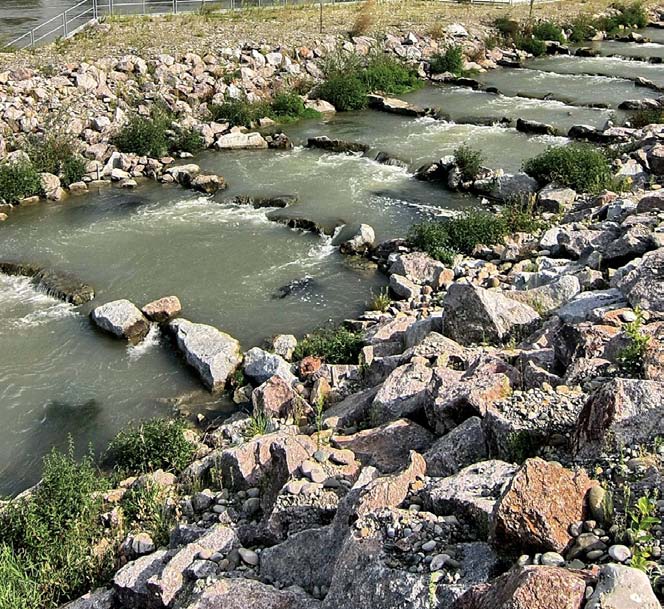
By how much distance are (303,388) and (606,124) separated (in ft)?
53.0

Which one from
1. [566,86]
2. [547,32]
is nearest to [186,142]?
[566,86]

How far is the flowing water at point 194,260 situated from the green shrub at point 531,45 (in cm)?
1086

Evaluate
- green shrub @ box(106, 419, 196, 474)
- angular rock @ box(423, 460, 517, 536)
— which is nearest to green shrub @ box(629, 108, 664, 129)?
green shrub @ box(106, 419, 196, 474)

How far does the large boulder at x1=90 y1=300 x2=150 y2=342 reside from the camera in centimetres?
1324

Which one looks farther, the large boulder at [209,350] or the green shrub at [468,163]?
the green shrub at [468,163]

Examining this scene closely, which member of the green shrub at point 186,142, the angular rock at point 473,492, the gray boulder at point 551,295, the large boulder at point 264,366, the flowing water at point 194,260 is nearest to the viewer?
the angular rock at point 473,492

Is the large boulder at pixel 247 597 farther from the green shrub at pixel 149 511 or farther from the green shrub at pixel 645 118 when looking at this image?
the green shrub at pixel 645 118

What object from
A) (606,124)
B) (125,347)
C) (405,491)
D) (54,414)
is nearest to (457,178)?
(606,124)

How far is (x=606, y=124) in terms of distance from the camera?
22797mm

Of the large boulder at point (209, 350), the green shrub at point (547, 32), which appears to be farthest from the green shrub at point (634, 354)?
the green shrub at point (547, 32)

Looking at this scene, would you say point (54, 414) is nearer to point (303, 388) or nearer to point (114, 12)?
point (303, 388)

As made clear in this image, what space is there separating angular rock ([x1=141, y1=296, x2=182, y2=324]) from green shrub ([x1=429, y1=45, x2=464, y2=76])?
20.9 meters

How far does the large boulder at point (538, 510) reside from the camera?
15.6 ft

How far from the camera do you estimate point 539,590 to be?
4105 millimetres
